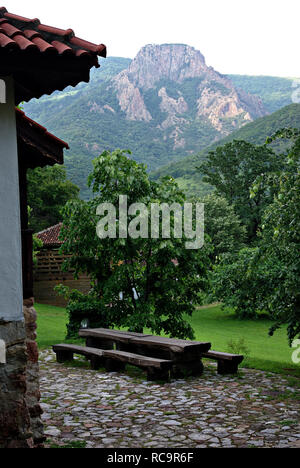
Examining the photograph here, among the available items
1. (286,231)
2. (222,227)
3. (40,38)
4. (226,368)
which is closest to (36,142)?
(40,38)

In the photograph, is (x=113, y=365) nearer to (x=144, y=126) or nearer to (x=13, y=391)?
(x=13, y=391)

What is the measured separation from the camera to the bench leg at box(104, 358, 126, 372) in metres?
9.78

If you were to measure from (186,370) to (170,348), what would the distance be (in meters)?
0.63

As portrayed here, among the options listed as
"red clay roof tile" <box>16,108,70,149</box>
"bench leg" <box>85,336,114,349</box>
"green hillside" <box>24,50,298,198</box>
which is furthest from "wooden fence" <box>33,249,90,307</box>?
"green hillside" <box>24,50,298,198</box>

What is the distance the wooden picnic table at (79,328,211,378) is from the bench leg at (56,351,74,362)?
3.61ft

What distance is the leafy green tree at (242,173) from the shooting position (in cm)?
4069

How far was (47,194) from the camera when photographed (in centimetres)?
3881

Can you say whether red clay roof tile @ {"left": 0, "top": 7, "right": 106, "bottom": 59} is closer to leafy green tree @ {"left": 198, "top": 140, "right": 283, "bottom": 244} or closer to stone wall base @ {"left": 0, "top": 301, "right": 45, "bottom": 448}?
stone wall base @ {"left": 0, "top": 301, "right": 45, "bottom": 448}

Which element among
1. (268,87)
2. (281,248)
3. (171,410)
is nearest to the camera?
(171,410)

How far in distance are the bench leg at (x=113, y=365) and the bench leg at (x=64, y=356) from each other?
1.57 metres

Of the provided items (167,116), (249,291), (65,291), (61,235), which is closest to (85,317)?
(65,291)

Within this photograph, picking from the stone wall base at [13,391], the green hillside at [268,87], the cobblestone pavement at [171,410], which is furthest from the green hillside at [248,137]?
the green hillside at [268,87]

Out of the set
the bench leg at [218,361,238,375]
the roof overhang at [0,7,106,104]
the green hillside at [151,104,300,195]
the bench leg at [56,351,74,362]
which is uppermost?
the green hillside at [151,104,300,195]
